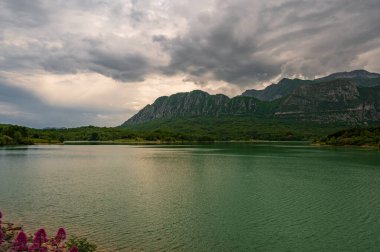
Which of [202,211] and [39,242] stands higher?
[39,242]

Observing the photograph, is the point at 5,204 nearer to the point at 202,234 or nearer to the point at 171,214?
the point at 171,214

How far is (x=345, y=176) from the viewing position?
7512 centimetres

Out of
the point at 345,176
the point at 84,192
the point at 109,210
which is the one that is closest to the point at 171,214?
→ the point at 109,210

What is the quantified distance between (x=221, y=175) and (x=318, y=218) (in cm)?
3898

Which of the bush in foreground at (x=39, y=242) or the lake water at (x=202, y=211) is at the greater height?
the bush in foreground at (x=39, y=242)

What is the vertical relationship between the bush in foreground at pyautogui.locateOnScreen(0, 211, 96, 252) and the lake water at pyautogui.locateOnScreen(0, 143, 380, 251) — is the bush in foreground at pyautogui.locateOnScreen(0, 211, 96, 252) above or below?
above

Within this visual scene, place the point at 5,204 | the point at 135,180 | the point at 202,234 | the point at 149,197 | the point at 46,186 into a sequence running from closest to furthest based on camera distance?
1. the point at 202,234
2. the point at 5,204
3. the point at 149,197
4. the point at 46,186
5. the point at 135,180

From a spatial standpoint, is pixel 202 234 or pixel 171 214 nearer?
pixel 202 234

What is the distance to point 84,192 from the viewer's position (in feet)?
169

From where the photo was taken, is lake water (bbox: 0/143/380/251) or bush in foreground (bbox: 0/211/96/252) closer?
bush in foreground (bbox: 0/211/96/252)

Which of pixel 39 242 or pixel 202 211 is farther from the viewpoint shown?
pixel 202 211

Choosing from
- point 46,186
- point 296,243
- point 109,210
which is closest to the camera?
point 296,243

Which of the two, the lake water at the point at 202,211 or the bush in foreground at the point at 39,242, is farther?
the lake water at the point at 202,211

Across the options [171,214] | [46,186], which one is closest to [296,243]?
[171,214]
